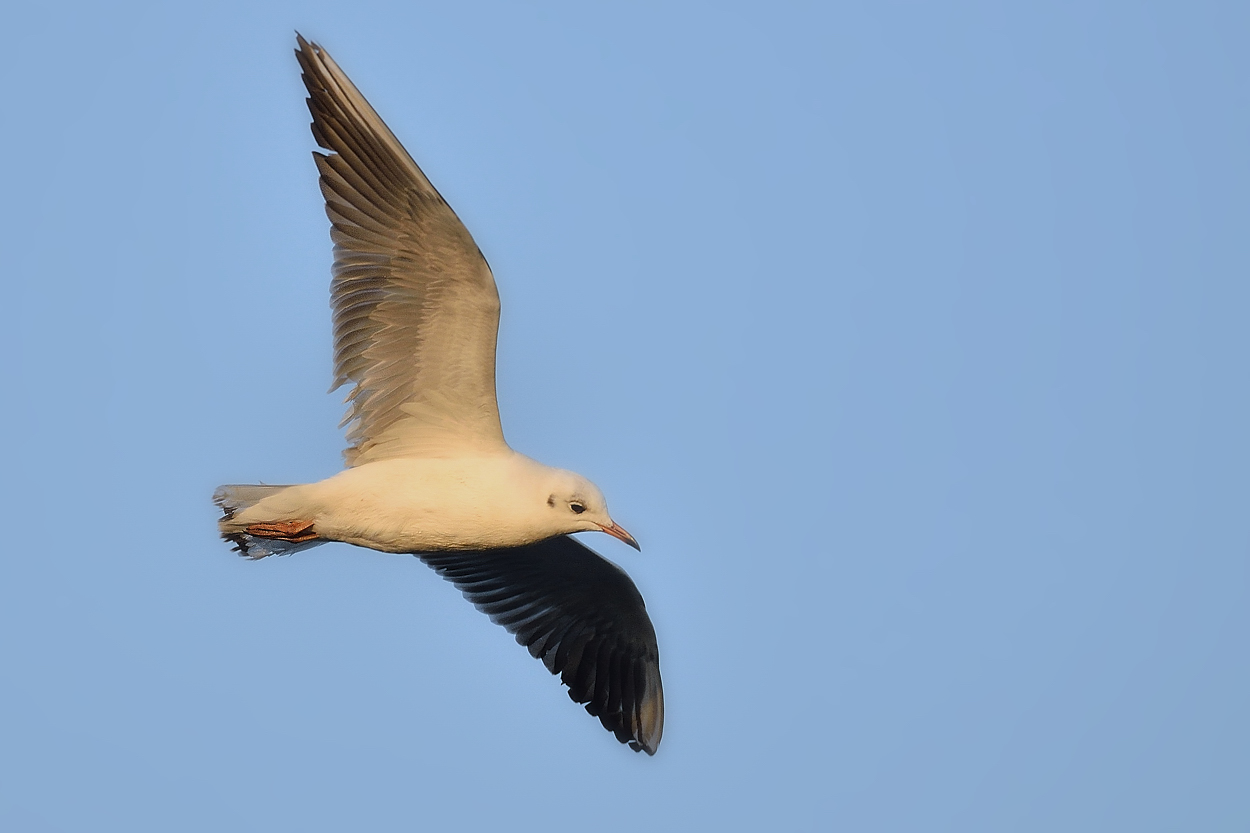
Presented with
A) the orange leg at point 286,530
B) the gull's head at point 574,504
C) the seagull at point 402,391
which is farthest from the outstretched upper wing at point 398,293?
the orange leg at point 286,530

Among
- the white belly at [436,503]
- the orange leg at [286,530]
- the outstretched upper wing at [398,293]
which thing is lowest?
the orange leg at [286,530]

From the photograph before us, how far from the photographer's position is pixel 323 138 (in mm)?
8453

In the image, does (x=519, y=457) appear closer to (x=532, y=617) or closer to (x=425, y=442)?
(x=425, y=442)

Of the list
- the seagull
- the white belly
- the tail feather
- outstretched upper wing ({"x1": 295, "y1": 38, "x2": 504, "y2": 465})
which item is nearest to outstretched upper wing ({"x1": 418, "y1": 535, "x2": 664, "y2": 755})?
the tail feather

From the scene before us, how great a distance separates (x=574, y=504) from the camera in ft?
28.1

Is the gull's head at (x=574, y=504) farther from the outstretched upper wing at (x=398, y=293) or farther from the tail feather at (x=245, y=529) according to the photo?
the tail feather at (x=245, y=529)

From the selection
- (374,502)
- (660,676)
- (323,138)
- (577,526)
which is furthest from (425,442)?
(660,676)

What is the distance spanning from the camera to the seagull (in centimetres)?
834

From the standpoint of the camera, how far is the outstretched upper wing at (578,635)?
10.7 meters

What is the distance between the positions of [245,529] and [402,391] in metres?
1.25

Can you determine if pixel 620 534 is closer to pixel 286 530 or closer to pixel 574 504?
pixel 574 504

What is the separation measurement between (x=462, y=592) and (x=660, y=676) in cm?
149

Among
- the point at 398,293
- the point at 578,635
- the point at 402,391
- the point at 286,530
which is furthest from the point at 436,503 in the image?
the point at 578,635

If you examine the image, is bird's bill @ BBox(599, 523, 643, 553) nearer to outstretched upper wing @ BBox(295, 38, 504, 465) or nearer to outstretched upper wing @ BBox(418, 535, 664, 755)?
outstretched upper wing @ BBox(295, 38, 504, 465)
